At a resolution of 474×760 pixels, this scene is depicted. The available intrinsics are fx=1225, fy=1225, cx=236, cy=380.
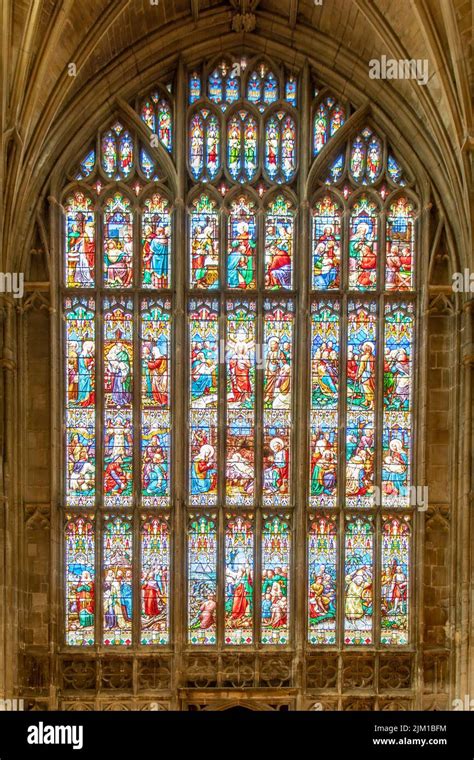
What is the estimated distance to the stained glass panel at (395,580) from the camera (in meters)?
18.2

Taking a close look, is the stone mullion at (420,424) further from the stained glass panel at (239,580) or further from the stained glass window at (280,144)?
the stained glass panel at (239,580)

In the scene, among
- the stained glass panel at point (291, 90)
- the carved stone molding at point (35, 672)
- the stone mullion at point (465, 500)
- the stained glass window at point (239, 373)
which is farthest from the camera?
the stained glass panel at point (291, 90)

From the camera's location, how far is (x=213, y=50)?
61.9 ft

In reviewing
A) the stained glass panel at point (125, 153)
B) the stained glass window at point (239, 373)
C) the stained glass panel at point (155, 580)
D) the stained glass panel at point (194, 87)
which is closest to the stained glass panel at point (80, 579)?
the stained glass window at point (239, 373)

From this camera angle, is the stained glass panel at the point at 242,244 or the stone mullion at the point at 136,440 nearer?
the stone mullion at the point at 136,440

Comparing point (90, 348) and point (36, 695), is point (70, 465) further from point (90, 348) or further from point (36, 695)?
point (36, 695)

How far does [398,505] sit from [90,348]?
17.1 ft

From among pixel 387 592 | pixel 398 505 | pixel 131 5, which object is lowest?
pixel 387 592

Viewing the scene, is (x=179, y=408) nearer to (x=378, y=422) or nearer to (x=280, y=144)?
(x=378, y=422)

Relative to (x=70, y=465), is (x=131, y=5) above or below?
above

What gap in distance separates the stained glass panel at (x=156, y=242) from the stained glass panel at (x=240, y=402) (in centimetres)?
113

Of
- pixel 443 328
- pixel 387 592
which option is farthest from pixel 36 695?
pixel 443 328

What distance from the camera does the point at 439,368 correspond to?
60.6 feet

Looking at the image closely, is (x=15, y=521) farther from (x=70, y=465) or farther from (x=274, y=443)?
(x=274, y=443)
